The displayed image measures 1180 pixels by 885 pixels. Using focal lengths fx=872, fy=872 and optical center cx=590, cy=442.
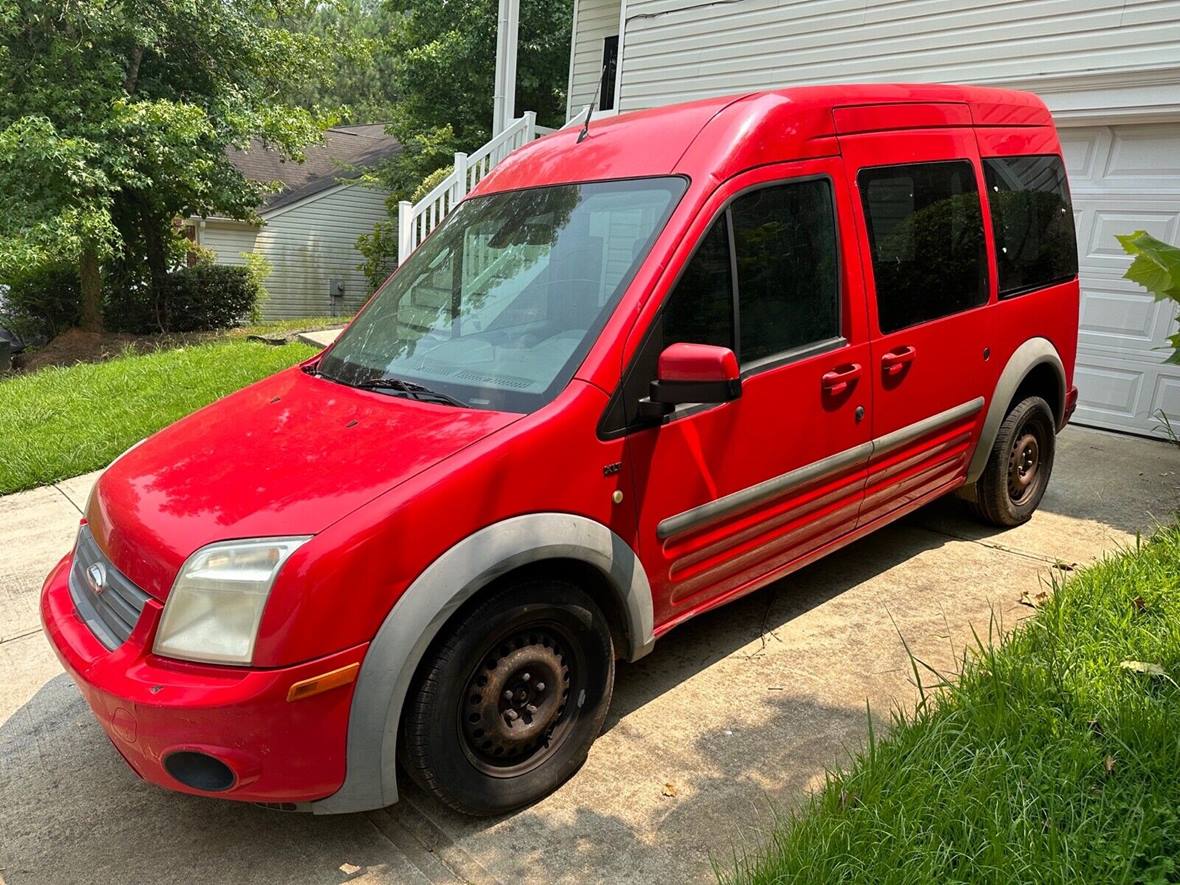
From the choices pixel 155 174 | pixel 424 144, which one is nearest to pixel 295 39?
pixel 155 174

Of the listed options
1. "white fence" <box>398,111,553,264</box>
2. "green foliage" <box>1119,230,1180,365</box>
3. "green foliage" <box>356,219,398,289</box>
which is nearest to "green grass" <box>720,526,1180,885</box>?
"green foliage" <box>1119,230,1180,365</box>

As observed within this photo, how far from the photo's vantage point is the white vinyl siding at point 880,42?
664 cm

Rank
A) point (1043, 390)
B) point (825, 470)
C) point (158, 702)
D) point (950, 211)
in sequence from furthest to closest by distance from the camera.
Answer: point (1043, 390) < point (950, 211) < point (825, 470) < point (158, 702)

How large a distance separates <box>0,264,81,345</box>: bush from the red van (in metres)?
15.7

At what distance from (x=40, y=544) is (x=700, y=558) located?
386cm

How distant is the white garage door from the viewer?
6570 mm

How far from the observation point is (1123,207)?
674 cm

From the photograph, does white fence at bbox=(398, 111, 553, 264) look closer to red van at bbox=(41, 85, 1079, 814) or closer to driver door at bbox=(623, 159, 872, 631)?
red van at bbox=(41, 85, 1079, 814)

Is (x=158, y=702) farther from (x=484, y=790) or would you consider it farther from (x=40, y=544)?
(x=40, y=544)

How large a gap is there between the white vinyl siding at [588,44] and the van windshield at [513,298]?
31.2 feet

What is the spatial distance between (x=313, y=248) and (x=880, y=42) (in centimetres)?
1912

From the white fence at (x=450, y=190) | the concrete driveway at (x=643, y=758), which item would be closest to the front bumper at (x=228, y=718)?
the concrete driveway at (x=643, y=758)

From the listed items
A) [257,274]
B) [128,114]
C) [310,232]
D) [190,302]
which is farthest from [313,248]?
[128,114]

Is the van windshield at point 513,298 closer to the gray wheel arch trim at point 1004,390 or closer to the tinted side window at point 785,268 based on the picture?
the tinted side window at point 785,268
